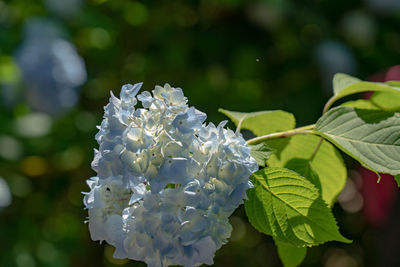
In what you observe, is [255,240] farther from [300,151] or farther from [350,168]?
[300,151]

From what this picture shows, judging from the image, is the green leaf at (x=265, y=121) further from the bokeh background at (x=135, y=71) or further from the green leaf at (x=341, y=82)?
the bokeh background at (x=135, y=71)

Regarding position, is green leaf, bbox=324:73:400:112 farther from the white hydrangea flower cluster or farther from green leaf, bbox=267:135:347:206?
the white hydrangea flower cluster

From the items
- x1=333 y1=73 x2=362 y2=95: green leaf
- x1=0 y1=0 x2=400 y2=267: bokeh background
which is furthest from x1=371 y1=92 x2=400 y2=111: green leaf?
x1=0 y1=0 x2=400 y2=267: bokeh background

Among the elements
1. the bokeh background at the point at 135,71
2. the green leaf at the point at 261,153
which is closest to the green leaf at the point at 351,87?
the green leaf at the point at 261,153

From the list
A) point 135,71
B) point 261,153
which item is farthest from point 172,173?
point 135,71

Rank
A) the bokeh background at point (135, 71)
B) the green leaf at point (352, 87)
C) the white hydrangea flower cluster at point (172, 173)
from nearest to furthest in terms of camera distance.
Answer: the white hydrangea flower cluster at point (172, 173)
the green leaf at point (352, 87)
the bokeh background at point (135, 71)

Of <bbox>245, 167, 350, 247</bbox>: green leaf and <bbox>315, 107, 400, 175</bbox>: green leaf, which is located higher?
<bbox>315, 107, 400, 175</bbox>: green leaf

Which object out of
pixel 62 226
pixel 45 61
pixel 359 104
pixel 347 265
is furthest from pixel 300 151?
pixel 347 265
